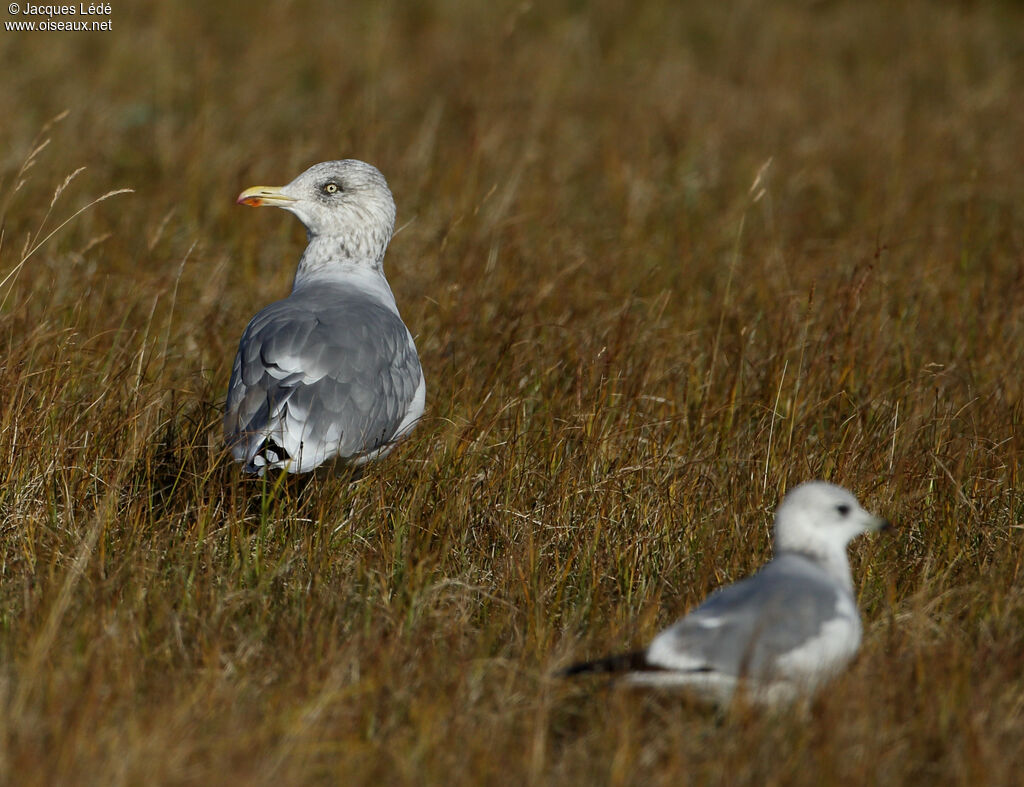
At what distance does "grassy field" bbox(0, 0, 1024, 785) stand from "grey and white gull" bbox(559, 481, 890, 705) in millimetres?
74

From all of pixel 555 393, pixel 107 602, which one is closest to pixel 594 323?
pixel 555 393

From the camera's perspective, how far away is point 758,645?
272 centimetres

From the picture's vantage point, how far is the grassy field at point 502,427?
2730 mm

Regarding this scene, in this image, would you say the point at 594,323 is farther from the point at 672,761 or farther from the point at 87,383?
the point at 672,761

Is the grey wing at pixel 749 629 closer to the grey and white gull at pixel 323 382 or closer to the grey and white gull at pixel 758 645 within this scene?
the grey and white gull at pixel 758 645

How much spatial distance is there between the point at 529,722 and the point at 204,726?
65 cm

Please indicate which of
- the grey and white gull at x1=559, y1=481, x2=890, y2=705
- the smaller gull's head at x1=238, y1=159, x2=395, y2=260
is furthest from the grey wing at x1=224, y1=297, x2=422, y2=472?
the grey and white gull at x1=559, y1=481, x2=890, y2=705

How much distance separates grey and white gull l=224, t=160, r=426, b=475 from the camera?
12.5 feet

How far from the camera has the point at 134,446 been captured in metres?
3.84

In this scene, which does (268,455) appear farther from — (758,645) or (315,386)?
(758,645)

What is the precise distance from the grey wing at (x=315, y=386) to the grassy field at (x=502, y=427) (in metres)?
0.18

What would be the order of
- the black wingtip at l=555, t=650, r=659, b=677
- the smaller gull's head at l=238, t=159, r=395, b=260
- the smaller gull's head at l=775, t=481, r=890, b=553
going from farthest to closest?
the smaller gull's head at l=238, t=159, r=395, b=260
the smaller gull's head at l=775, t=481, r=890, b=553
the black wingtip at l=555, t=650, r=659, b=677

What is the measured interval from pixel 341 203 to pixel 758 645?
2613 millimetres

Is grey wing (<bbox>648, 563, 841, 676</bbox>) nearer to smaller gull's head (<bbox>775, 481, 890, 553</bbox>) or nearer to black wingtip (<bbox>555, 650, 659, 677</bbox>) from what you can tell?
black wingtip (<bbox>555, 650, 659, 677</bbox>)
